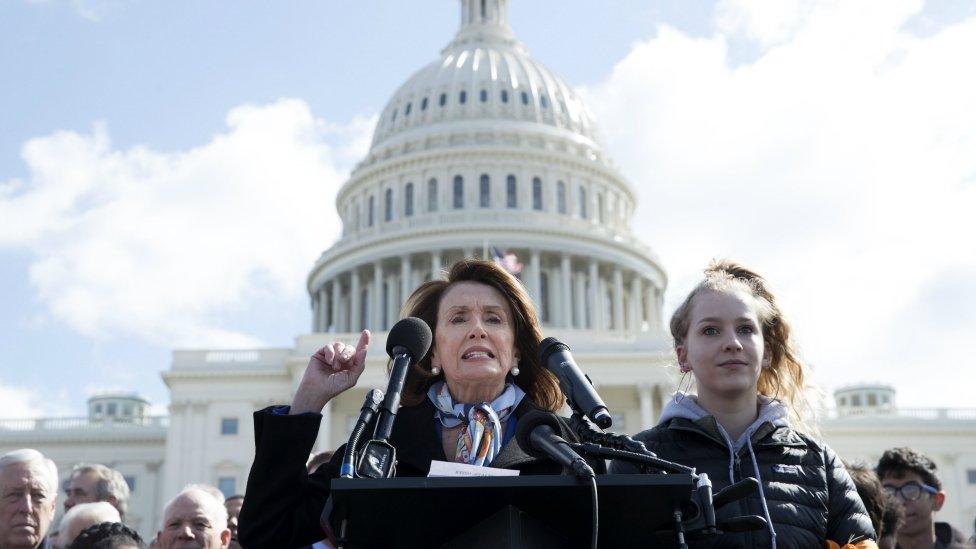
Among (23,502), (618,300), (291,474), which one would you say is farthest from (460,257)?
(291,474)

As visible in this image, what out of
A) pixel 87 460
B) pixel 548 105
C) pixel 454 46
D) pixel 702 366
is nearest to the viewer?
pixel 702 366

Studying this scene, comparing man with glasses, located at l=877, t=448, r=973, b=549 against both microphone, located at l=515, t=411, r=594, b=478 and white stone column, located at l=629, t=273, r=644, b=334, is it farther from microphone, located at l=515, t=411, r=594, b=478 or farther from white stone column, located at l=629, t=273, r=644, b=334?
white stone column, located at l=629, t=273, r=644, b=334

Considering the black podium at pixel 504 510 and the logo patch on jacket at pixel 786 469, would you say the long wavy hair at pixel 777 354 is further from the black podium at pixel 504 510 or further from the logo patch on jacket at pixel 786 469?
the black podium at pixel 504 510

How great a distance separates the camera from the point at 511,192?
248 feet

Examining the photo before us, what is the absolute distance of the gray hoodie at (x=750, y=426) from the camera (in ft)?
16.4

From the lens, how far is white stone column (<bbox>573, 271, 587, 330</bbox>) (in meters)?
69.9

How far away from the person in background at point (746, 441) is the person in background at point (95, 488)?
686 centimetres

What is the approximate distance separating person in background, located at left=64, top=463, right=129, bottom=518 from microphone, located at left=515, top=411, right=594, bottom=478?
303 inches

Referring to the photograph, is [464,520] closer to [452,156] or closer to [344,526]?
[344,526]

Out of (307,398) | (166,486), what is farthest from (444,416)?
(166,486)

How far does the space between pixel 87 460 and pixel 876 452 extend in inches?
1608

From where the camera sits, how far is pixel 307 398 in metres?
4.76

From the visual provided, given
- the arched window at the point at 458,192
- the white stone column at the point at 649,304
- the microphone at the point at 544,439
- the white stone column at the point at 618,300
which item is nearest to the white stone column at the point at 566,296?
the white stone column at the point at 618,300

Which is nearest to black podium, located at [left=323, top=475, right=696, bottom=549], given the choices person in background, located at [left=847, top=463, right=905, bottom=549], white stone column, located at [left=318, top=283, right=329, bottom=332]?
person in background, located at [left=847, top=463, right=905, bottom=549]
